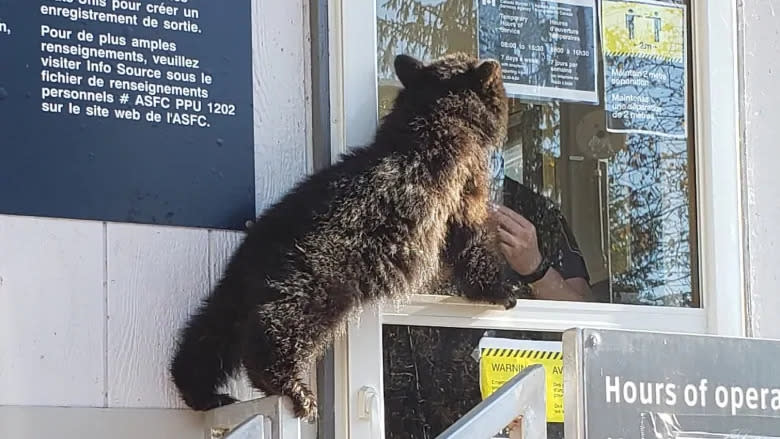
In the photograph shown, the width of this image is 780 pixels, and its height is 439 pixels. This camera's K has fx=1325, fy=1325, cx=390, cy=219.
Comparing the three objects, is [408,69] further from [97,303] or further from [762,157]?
[762,157]

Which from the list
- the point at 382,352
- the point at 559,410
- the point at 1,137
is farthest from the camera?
the point at 559,410

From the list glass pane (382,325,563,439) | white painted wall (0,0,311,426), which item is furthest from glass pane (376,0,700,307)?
white painted wall (0,0,311,426)

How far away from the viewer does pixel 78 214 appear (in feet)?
10.5

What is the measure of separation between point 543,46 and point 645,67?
0.34m

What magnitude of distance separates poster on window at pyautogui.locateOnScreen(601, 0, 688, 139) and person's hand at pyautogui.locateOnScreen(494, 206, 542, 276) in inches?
16.9

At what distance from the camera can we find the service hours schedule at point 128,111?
318cm

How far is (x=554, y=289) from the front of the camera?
12.3 feet

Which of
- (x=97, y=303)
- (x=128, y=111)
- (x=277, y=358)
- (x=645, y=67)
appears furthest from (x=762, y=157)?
(x=97, y=303)

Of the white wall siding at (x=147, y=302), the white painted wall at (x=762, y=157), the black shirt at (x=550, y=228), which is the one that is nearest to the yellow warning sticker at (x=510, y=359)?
the black shirt at (x=550, y=228)

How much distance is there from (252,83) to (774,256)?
1669 mm

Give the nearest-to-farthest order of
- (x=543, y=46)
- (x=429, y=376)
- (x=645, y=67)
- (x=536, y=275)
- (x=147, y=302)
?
(x=147, y=302) < (x=429, y=376) < (x=536, y=275) < (x=543, y=46) < (x=645, y=67)

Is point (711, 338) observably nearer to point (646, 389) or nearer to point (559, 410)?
point (646, 389)

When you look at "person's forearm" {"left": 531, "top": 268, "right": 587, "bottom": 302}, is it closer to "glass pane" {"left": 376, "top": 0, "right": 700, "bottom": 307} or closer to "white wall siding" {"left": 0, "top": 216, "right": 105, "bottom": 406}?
"glass pane" {"left": 376, "top": 0, "right": 700, "bottom": 307}

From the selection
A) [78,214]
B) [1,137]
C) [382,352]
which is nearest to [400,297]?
[382,352]
